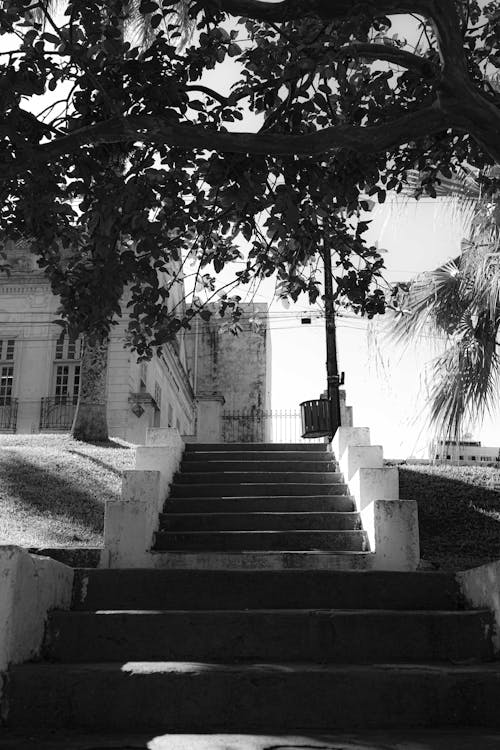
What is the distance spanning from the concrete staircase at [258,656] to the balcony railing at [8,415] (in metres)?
17.6

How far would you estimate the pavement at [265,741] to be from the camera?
350 cm

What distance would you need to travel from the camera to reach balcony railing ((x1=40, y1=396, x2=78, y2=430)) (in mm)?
22156

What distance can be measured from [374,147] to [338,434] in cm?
565

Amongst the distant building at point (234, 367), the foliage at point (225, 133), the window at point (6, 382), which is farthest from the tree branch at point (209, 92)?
the distant building at point (234, 367)

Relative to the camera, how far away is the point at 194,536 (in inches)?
302

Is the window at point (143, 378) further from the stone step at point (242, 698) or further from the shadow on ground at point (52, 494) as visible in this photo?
the stone step at point (242, 698)

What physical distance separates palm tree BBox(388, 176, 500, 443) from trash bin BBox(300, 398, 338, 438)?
465 cm

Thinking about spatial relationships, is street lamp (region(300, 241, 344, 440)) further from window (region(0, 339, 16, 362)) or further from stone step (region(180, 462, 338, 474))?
window (region(0, 339, 16, 362))

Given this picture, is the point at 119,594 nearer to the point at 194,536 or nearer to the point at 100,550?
the point at 100,550

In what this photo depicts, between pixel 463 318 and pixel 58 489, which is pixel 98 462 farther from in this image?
pixel 463 318

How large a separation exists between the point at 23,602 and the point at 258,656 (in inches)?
59.2

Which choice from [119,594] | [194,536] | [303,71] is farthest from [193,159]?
[194,536]

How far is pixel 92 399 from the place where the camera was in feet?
48.8

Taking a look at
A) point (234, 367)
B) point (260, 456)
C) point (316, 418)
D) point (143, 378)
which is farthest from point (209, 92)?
point (234, 367)
